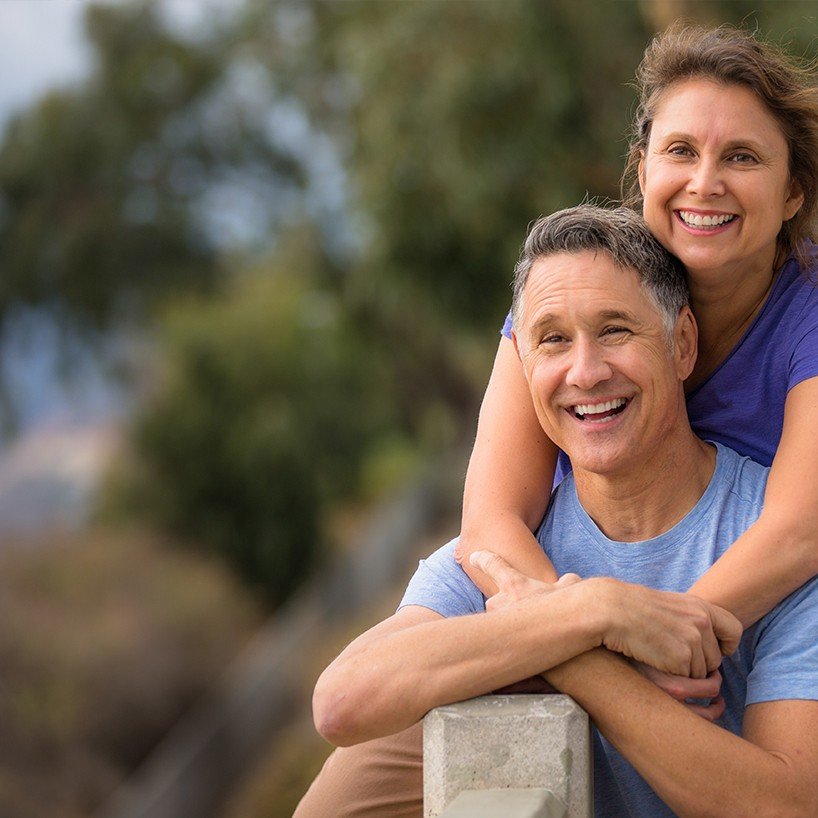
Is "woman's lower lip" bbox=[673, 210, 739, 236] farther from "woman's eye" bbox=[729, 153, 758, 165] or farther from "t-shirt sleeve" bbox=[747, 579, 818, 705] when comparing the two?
"t-shirt sleeve" bbox=[747, 579, 818, 705]

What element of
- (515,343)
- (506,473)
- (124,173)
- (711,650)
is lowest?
(711,650)

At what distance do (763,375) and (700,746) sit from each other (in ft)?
2.86

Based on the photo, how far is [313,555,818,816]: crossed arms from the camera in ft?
7.36

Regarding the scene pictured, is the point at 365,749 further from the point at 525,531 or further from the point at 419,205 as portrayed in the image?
the point at 419,205

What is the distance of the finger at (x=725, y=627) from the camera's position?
233 centimetres

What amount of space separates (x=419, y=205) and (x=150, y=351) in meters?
9.27

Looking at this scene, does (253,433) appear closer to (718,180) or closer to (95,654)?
(95,654)

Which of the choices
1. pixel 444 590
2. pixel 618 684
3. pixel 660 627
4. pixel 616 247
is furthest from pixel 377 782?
pixel 616 247

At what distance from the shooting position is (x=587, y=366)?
2545mm

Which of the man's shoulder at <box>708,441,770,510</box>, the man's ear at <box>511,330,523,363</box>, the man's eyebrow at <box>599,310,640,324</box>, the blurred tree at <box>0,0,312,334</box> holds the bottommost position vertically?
the man's shoulder at <box>708,441,770,510</box>

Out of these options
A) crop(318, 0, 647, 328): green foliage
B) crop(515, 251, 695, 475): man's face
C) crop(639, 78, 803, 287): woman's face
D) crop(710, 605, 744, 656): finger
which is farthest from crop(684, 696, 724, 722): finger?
crop(318, 0, 647, 328): green foliage

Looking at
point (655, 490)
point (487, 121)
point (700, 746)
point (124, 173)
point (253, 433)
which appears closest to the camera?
point (700, 746)

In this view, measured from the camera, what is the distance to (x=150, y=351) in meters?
19.5

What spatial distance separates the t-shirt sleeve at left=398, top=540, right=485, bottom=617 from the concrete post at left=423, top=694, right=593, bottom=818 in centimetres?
31
